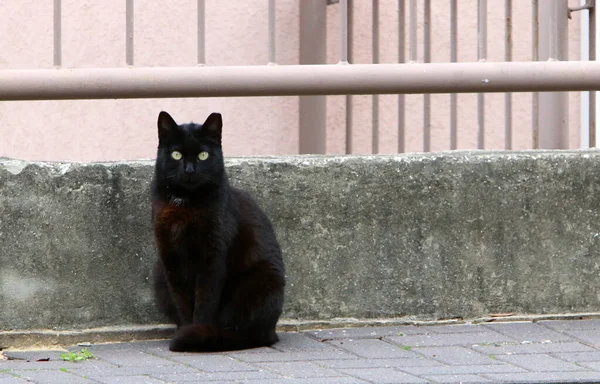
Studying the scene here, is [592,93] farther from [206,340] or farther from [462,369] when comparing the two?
[206,340]

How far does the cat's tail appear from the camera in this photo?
14.4 feet

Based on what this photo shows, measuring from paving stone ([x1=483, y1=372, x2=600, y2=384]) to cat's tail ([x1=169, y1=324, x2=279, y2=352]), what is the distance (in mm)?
1110

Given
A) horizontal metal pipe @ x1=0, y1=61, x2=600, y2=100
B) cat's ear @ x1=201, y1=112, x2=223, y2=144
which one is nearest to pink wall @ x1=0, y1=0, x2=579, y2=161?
horizontal metal pipe @ x1=0, y1=61, x2=600, y2=100

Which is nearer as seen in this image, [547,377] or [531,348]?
[547,377]

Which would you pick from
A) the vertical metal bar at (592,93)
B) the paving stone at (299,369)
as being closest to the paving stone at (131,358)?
the paving stone at (299,369)

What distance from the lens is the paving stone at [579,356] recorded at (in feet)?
13.8

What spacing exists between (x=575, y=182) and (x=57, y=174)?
241 cm

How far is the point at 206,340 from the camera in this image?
14.4 feet

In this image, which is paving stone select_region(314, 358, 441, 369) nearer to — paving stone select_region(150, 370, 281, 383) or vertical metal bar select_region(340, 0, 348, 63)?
paving stone select_region(150, 370, 281, 383)

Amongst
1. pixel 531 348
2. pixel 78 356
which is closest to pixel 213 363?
pixel 78 356

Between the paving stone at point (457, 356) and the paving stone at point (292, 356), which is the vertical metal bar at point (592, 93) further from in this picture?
the paving stone at point (292, 356)

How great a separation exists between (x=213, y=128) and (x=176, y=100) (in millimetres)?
1219

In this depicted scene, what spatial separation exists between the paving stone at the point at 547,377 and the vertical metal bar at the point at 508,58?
169cm

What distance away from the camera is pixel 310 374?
13.1ft
